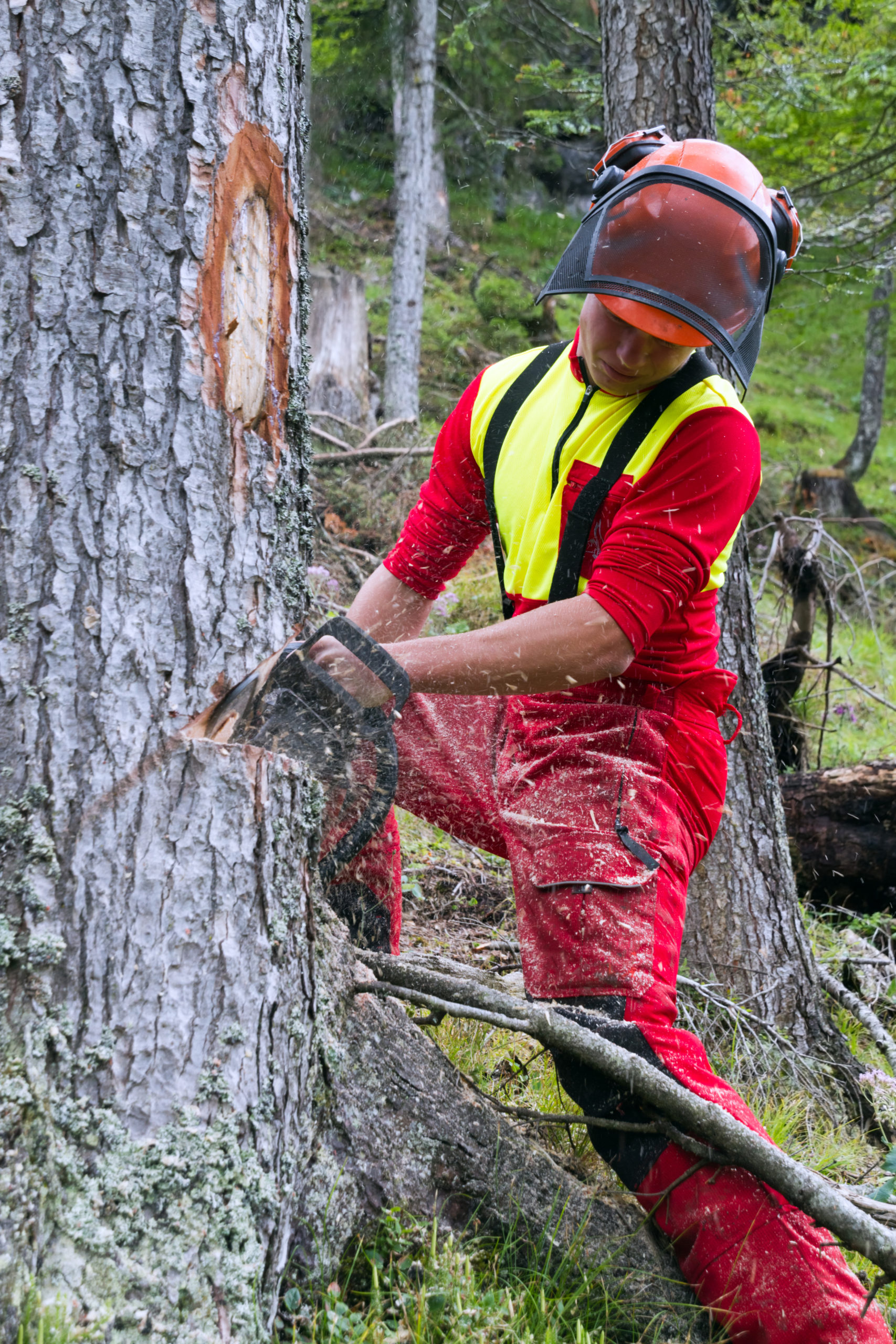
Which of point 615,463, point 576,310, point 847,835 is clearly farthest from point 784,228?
point 576,310

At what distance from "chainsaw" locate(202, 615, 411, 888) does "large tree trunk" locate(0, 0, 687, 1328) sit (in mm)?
52

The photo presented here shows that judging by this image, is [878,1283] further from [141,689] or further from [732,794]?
[732,794]

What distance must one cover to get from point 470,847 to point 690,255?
91.6 inches

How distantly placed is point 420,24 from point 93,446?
34.0ft

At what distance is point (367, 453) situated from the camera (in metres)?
6.57

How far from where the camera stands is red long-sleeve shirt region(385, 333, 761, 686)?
1875 millimetres

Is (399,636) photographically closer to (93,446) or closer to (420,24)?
(93,446)

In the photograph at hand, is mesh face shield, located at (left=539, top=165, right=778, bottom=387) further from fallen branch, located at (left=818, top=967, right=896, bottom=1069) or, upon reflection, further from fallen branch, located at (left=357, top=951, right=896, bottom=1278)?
fallen branch, located at (left=818, top=967, right=896, bottom=1069)

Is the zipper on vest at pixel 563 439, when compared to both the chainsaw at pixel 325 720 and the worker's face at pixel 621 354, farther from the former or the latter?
the chainsaw at pixel 325 720

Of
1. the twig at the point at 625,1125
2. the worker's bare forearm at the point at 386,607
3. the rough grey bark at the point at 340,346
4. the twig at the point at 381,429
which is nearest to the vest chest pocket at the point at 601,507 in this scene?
the worker's bare forearm at the point at 386,607

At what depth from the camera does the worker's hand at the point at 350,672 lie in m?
1.68

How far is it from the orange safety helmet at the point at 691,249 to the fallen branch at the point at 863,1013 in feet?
6.80

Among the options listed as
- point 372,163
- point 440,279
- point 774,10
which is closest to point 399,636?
point 774,10

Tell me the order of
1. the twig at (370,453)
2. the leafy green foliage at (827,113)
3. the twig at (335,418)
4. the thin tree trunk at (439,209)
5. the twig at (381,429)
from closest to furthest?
the leafy green foliage at (827,113), the twig at (370,453), the twig at (335,418), the twig at (381,429), the thin tree trunk at (439,209)
